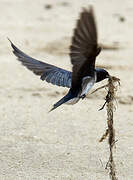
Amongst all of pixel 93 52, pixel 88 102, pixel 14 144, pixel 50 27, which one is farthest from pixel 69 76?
pixel 50 27

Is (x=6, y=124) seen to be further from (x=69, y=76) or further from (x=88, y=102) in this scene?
(x=69, y=76)

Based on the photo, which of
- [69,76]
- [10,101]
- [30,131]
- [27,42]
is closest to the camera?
[69,76]

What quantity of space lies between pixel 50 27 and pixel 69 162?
6.61 metres

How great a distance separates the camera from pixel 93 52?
10.4 feet

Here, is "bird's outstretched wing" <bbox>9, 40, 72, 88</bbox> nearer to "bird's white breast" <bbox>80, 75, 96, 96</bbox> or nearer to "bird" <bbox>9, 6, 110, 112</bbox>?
"bird" <bbox>9, 6, 110, 112</bbox>

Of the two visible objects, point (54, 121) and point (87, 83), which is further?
point (54, 121)

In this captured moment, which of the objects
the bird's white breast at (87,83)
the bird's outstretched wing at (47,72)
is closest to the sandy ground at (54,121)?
the bird's outstretched wing at (47,72)

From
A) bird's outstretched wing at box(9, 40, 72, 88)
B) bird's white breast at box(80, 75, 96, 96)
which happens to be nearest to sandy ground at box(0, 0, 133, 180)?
bird's outstretched wing at box(9, 40, 72, 88)

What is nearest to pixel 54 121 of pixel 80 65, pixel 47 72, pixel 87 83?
pixel 47 72

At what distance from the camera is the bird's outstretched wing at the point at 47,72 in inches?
150

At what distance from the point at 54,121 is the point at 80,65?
230 cm

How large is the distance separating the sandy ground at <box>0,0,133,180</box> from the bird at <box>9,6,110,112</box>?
0.80m

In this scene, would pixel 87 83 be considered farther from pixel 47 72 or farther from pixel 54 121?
pixel 54 121

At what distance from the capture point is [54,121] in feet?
18.2
